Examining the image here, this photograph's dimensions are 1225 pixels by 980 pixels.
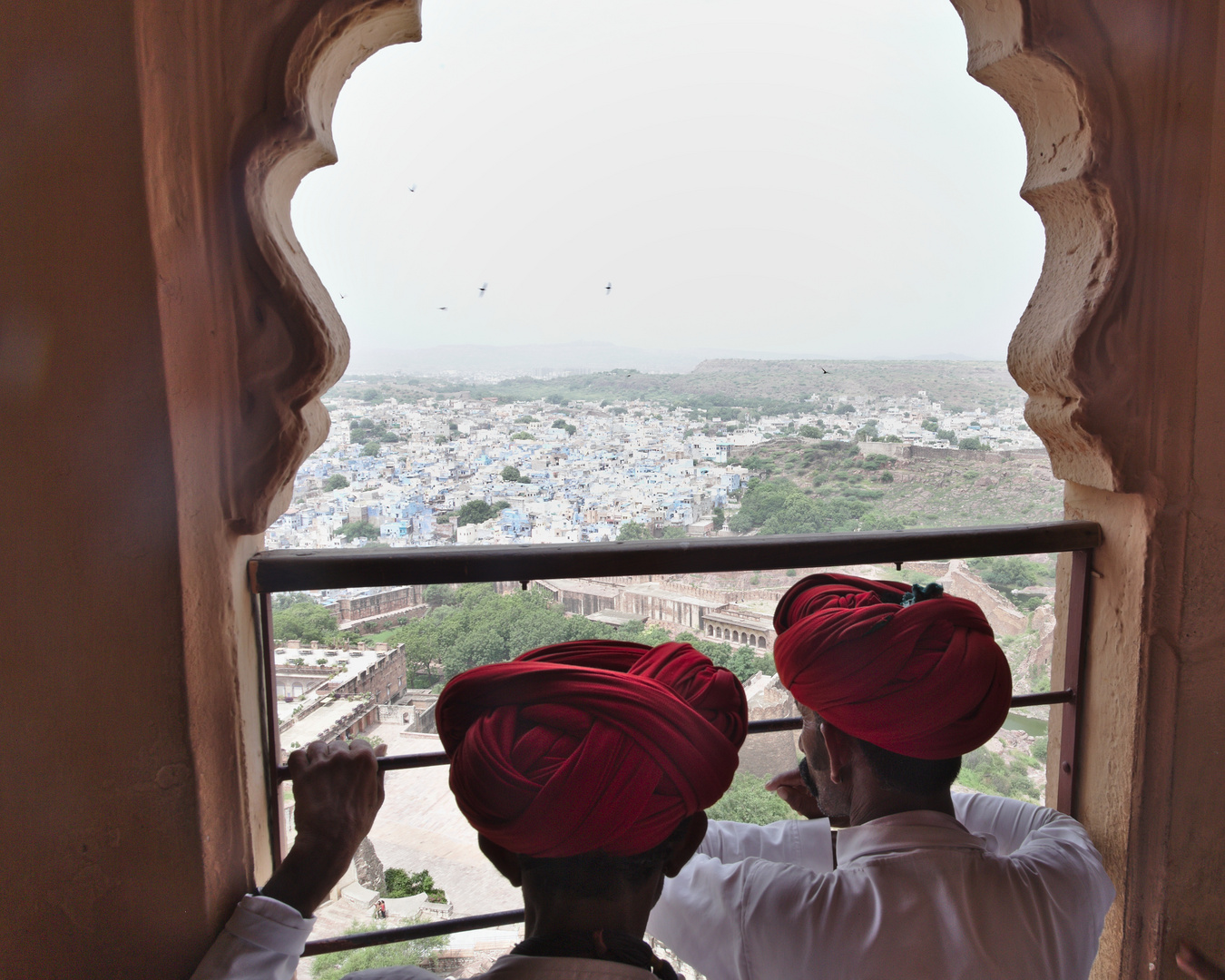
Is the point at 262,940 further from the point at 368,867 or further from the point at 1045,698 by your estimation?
the point at 1045,698

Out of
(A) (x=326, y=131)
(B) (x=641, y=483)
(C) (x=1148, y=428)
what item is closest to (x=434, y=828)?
(B) (x=641, y=483)

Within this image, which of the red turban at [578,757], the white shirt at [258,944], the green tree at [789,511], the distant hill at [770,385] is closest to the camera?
the red turban at [578,757]

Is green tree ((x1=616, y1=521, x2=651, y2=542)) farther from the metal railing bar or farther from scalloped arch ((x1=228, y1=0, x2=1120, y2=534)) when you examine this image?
scalloped arch ((x1=228, y1=0, x2=1120, y2=534))

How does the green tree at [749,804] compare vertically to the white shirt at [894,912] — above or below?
below

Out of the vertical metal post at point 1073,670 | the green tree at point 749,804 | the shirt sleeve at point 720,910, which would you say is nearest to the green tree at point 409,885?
the shirt sleeve at point 720,910

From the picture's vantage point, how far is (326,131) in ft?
3.45

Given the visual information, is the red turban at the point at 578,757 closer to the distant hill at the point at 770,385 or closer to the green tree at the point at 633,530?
the green tree at the point at 633,530

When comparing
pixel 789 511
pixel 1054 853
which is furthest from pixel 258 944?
pixel 1054 853

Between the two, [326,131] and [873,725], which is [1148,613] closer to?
[873,725]

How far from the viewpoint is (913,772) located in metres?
1.03

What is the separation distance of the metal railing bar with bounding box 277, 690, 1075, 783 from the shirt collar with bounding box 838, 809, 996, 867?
0.69 feet

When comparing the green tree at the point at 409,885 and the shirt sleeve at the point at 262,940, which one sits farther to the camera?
the green tree at the point at 409,885

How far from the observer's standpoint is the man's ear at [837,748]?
107cm

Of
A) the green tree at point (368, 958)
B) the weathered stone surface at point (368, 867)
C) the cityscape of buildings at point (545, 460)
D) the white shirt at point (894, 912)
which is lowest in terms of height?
the green tree at point (368, 958)
